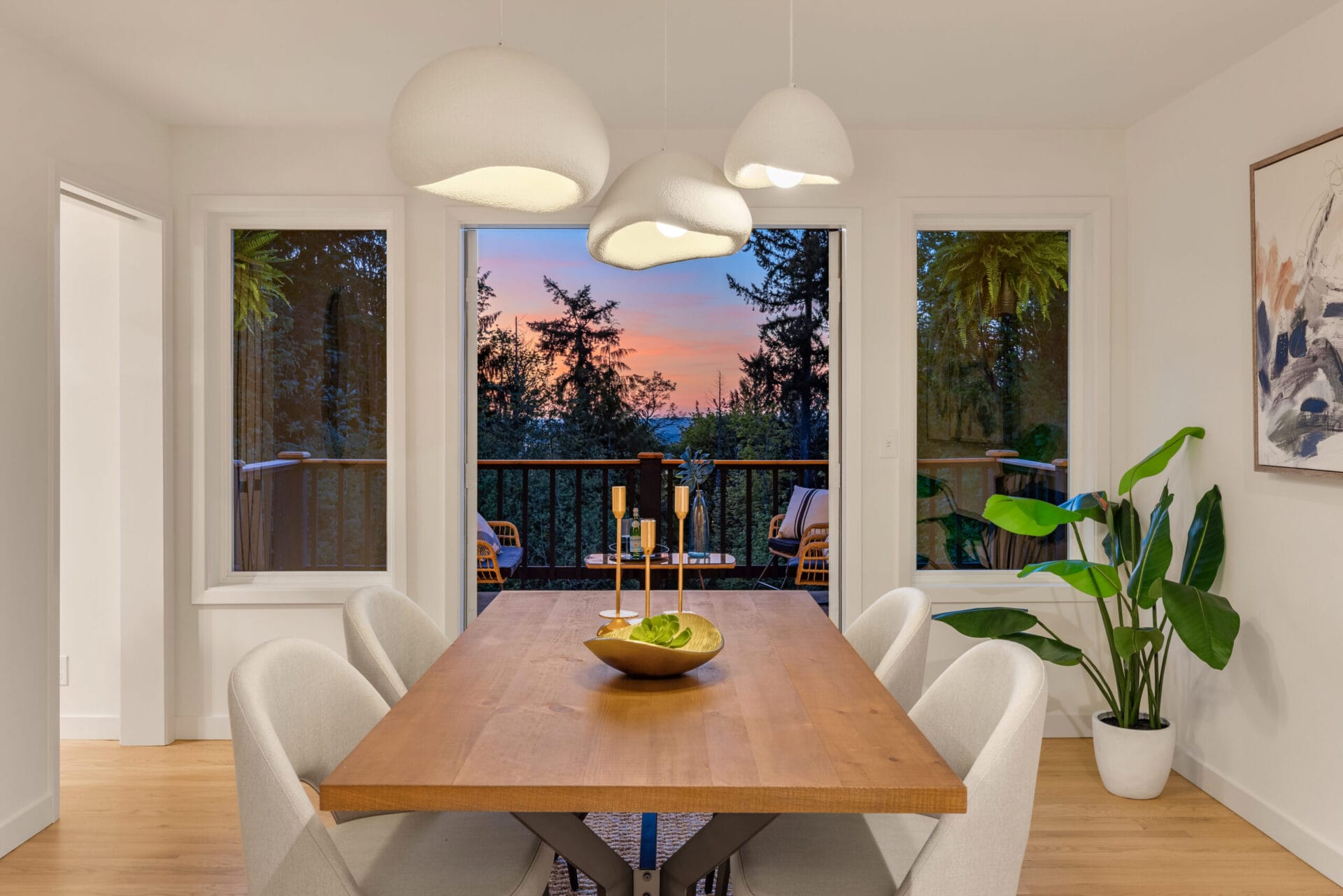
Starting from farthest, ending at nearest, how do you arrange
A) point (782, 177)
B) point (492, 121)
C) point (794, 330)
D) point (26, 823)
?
1. point (794, 330)
2. point (26, 823)
3. point (782, 177)
4. point (492, 121)

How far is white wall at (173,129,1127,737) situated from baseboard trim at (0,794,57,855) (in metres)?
0.84

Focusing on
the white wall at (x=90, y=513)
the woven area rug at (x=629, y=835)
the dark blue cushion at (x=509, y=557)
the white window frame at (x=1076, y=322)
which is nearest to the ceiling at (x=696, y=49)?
the white window frame at (x=1076, y=322)

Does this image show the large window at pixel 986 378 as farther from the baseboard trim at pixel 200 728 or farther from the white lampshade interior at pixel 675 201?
the baseboard trim at pixel 200 728

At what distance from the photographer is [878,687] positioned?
6.52ft

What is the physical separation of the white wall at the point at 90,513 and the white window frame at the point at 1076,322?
127 inches

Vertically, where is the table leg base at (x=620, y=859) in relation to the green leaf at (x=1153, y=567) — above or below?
below

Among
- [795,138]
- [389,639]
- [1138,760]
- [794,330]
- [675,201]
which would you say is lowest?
[1138,760]

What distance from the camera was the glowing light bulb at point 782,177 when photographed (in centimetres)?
202

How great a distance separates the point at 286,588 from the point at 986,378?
10.1 ft

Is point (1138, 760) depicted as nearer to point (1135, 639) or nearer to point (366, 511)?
point (1135, 639)

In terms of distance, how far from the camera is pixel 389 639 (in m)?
2.57

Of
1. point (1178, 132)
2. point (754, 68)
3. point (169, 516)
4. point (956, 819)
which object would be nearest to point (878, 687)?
point (956, 819)

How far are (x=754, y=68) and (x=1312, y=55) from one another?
1.69 m

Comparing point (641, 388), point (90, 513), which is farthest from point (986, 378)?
point (90, 513)
